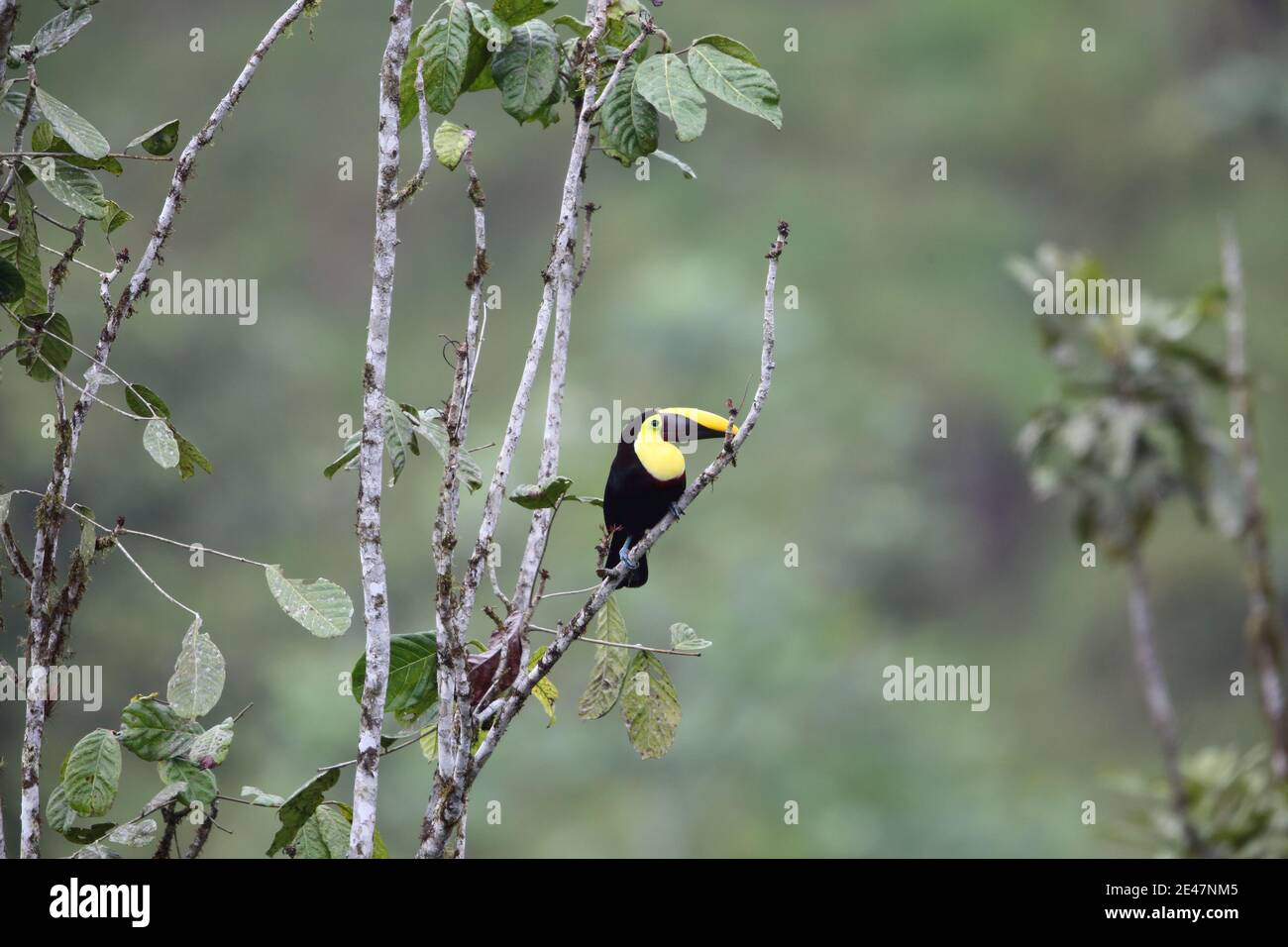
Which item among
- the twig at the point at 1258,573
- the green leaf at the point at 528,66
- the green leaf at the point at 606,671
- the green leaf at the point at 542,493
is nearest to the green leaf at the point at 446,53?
the green leaf at the point at 528,66

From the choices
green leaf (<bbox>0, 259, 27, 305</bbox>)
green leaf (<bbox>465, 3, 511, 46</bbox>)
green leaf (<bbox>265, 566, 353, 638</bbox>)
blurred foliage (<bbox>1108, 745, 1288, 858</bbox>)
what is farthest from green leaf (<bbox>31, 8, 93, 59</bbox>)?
blurred foliage (<bbox>1108, 745, 1288, 858</bbox>)

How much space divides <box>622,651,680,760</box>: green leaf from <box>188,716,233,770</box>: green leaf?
770mm

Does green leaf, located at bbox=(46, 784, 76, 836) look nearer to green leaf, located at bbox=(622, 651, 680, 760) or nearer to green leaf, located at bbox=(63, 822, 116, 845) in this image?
green leaf, located at bbox=(63, 822, 116, 845)

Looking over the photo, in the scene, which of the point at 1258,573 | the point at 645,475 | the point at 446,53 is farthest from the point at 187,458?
the point at 1258,573

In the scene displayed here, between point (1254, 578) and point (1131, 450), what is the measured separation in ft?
4.48

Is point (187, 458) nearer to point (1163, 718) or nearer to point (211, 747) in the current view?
point (211, 747)

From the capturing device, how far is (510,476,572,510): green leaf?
233cm

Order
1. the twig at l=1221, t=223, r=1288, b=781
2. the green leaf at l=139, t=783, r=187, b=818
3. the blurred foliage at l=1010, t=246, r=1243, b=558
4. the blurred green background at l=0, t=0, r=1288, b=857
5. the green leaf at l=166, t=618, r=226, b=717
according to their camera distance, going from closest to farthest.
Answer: the green leaf at l=139, t=783, r=187, b=818 < the green leaf at l=166, t=618, r=226, b=717 < the twig at l=1221, t=223, r=1288, b=781 < the blurred foliage at l=1010, t=246, r=1243, b=558 < the blurred green background at l=0, t=0, r=1288, b=857

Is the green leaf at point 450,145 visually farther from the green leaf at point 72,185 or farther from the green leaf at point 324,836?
the green leaf at point 324,836

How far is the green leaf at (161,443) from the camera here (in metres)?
2.47

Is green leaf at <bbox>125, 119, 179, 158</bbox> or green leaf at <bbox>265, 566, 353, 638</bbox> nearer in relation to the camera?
green leaf at <bbox>265, 566, 353, 638</bbox>

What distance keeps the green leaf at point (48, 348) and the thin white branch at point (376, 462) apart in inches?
23.6
